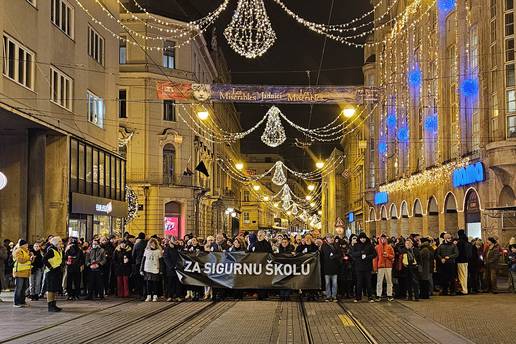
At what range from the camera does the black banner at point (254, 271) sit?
20.7m

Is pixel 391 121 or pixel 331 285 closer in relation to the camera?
pixel 331 285

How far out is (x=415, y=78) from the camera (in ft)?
149

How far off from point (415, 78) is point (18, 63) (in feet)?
88.0

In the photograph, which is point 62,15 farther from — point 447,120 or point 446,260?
point 447,120

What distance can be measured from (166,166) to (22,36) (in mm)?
28993

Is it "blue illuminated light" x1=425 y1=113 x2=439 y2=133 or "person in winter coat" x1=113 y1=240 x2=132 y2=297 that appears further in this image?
"blue illuminated light" x1=425 y1=113 x2=439 y2=133

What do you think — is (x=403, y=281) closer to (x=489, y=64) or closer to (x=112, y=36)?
(x=489, y=64)

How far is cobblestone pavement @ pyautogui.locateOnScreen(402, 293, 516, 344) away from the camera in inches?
539

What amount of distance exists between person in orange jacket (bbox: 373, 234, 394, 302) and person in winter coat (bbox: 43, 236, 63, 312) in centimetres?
854

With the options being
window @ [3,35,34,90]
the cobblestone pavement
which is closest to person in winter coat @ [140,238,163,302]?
the cobblestone pavement

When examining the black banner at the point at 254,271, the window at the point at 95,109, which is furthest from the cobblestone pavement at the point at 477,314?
the window at the point at 95,109

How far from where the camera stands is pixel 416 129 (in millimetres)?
46031

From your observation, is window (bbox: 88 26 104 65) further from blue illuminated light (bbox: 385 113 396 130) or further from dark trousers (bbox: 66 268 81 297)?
blue illuminated light (bbox: 385 113 396 130)

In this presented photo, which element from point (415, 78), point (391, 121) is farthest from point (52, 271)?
point (391, 121)
